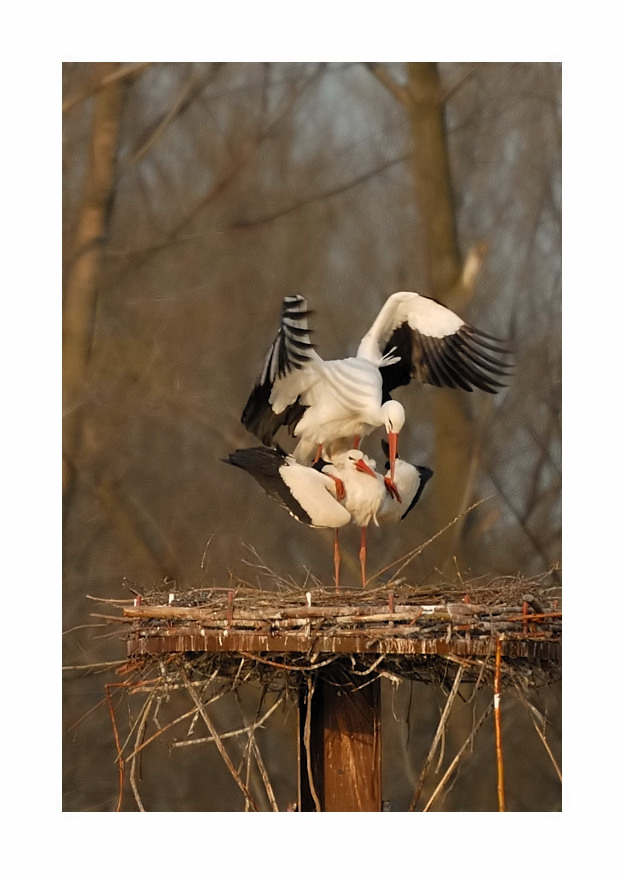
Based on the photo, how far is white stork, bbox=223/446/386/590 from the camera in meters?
4.69

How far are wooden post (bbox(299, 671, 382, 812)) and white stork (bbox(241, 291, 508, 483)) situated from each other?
3.91 ft

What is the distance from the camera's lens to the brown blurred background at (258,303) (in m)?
7.49

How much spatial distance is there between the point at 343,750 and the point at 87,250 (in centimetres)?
446

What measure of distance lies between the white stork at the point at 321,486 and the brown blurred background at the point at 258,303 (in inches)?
104

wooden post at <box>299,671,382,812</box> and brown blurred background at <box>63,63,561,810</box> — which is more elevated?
brown blurred background at <box>63,63,561,810</box>

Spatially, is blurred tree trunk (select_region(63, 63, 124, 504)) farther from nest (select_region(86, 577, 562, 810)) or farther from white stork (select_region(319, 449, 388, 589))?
nest (select_region(86, 577, 562, 810))

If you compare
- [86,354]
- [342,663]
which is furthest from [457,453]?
[342,663]

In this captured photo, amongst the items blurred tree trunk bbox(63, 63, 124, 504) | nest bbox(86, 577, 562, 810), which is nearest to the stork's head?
nest bbox(86, 577, 562, 810)

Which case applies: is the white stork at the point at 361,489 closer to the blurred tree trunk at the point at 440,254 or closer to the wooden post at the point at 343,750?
the wooden post at the point at 343,750

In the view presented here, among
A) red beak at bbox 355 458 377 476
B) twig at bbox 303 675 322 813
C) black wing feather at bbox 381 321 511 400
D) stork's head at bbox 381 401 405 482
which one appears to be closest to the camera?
twig at bbox 303 675 322 813

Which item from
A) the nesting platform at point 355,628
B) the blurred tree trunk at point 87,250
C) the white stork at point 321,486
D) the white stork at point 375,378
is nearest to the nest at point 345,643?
the nesting platform at point 355,628

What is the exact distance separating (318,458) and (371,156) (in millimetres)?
3076

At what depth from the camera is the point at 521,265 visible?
24.1 ft

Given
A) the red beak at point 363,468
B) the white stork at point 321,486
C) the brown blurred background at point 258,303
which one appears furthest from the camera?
the brown blurred background at point 258,303
